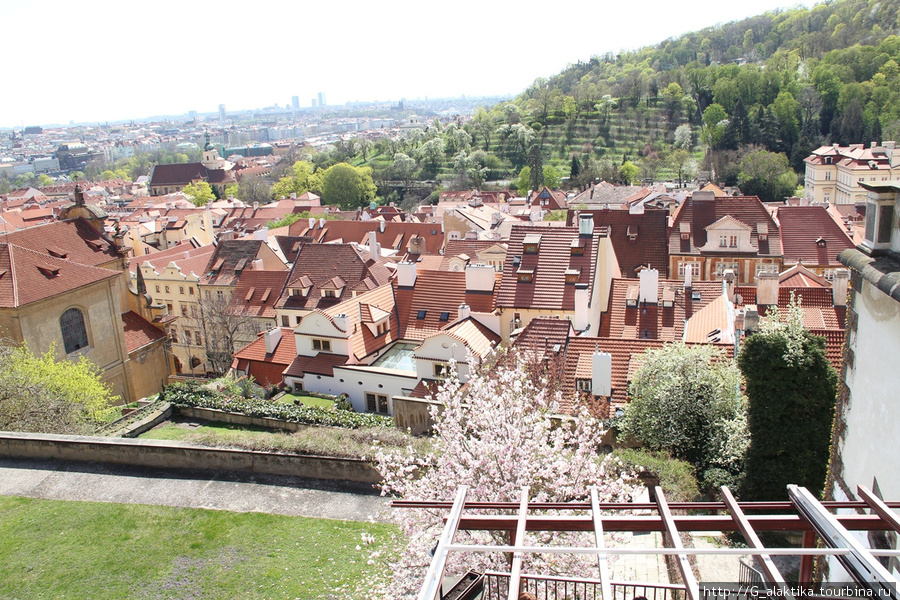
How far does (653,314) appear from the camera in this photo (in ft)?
95.3

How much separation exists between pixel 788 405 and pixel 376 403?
52.8ft

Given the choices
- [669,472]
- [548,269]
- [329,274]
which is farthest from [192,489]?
[329,274]

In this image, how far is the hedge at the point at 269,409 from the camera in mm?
22656

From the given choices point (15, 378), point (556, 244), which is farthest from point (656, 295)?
point (15, 378)

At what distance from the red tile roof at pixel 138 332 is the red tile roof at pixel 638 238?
90.3 feet

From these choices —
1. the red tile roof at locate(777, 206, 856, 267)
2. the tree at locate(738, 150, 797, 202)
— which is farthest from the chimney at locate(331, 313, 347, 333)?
the tree at locate(738, 150, 797, 202)

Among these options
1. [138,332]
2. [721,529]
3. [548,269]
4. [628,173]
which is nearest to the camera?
[721,529]

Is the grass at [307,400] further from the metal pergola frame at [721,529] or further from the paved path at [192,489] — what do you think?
the metal pergola frame at [721,529]

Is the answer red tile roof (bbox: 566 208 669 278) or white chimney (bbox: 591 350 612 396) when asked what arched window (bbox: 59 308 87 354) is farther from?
red tile roof (bbox: 566 208 669 278)

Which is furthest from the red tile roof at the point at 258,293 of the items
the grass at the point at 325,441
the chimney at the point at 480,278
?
the grass at the point at 325,441

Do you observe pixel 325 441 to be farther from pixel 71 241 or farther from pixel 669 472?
pixel 71 241

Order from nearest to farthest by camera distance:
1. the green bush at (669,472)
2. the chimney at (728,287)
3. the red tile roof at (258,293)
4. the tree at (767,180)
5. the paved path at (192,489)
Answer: the green bush at (669,472) < the paved path at (192,489) < the chimney at (728,287) < the red tile roof at (258,293) < the tree at (767,180)

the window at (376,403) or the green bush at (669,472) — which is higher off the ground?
the green bush at (669,472)

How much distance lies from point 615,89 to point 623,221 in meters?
124
